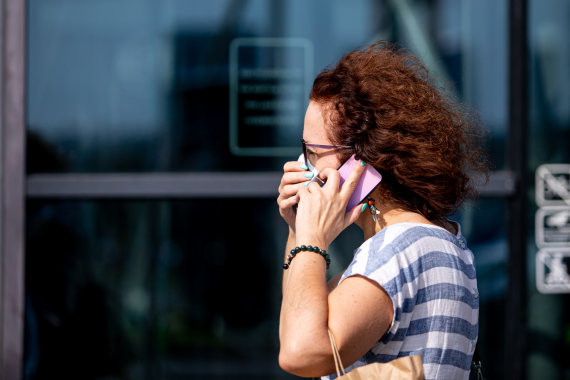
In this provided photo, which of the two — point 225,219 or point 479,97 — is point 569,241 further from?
point 225,219

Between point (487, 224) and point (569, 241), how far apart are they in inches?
17.9

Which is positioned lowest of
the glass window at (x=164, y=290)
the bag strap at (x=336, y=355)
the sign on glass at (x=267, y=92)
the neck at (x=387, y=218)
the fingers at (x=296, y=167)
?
the glass window at (x=164, y=290)

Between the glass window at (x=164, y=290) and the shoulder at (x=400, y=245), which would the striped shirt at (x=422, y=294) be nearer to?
the shoulder at (x=400, y=245)

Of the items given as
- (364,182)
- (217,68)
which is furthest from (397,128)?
(217,68)

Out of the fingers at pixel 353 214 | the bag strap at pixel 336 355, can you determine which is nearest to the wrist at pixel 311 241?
the fingers at pixel 353 214

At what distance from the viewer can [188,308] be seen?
3.59m

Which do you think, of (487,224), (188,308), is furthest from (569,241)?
(188,308)

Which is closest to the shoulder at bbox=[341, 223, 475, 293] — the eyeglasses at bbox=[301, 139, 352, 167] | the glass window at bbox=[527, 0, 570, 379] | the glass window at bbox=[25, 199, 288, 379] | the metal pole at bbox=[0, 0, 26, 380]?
the eyeglasses at bbox=[301, 139, 352, 167]

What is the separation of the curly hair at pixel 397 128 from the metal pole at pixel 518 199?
1.95m

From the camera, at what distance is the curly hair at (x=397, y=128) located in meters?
1.64

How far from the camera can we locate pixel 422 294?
4.90 ft

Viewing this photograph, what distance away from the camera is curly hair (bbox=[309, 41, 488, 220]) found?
5.38ft

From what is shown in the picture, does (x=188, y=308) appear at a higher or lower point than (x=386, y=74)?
lower

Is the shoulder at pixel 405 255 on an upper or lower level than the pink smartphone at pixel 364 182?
lower
